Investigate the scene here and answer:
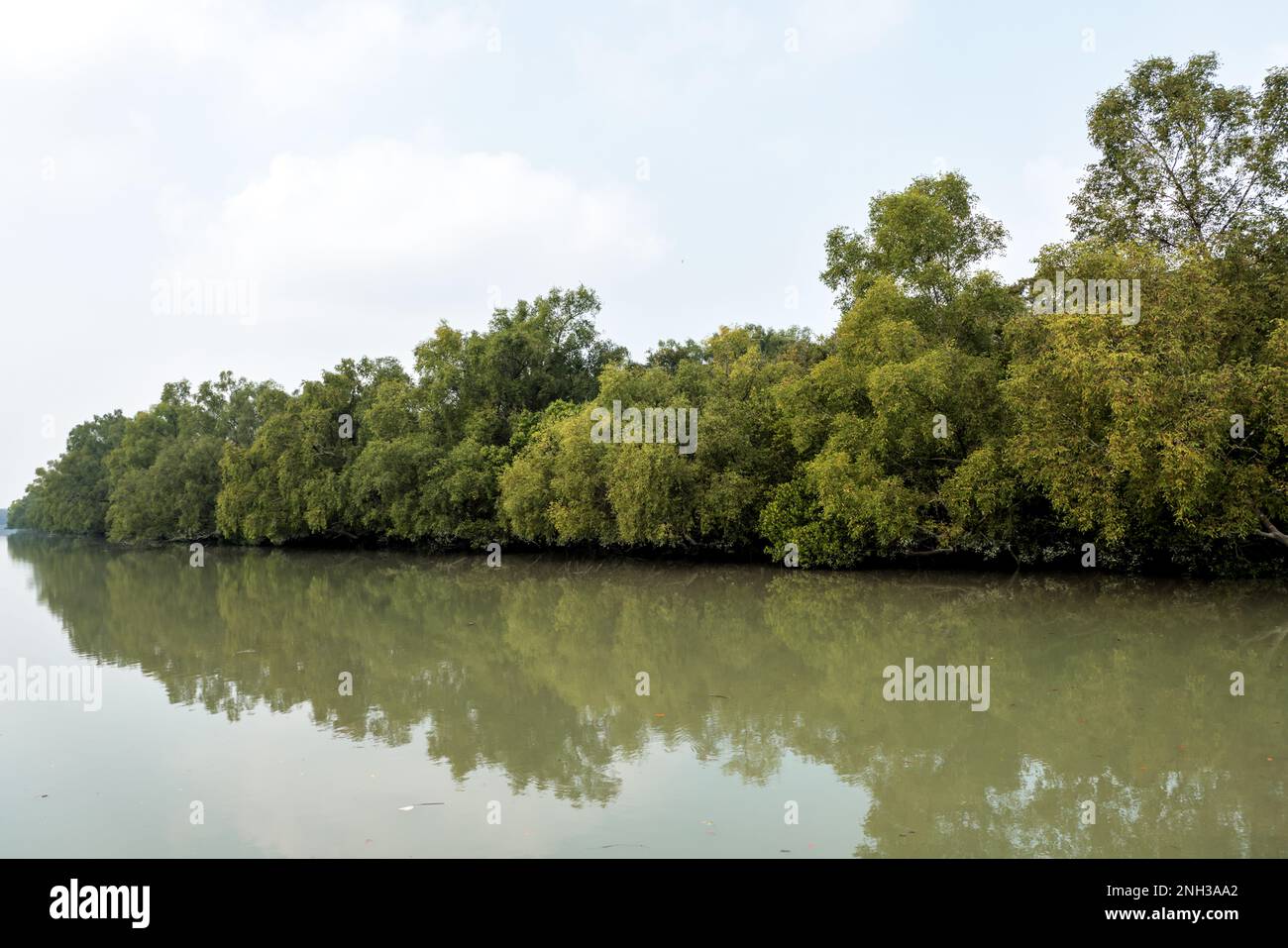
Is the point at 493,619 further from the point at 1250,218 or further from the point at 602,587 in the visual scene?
the point at 1250,218

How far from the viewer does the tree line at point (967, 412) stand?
49.3ft

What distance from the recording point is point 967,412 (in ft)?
63.3

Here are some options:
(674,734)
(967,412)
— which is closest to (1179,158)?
(967,412)

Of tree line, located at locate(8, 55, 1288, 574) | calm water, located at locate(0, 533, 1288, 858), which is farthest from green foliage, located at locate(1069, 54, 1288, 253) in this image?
calm water, located at locate(0, 533, 1288, 858)

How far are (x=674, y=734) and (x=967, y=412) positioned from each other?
13.8 metres

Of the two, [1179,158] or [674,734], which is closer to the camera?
[674,734]

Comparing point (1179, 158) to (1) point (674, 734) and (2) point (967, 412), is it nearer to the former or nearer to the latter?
(2) point (967, 412)

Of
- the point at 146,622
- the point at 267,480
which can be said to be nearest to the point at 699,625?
the point at 146,622

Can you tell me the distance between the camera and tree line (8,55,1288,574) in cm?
1502

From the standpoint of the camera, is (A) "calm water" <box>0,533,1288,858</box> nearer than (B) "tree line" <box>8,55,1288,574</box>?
Yes

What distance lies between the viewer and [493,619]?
52.4ft

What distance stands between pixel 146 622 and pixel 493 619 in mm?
7069

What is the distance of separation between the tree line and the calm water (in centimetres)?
277

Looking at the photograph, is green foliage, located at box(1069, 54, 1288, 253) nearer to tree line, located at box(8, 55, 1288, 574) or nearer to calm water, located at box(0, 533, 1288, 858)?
tree line, located at box(8, 55, 1288, 574)
